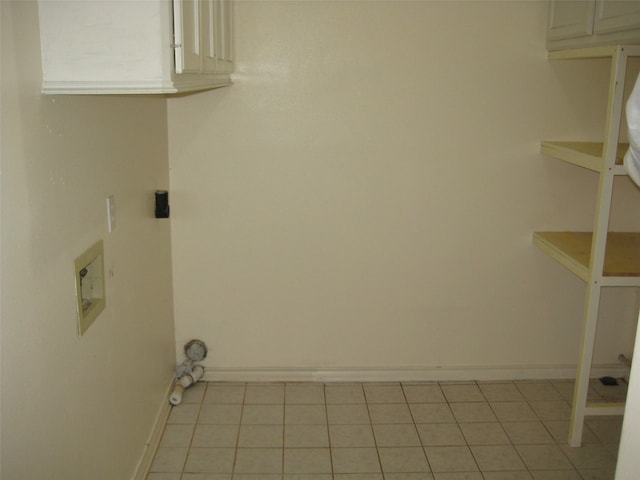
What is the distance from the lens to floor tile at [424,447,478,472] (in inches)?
93.8

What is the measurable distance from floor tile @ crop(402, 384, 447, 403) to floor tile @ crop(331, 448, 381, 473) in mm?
467

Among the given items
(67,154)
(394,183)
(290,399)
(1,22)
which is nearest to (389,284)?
(394,183)

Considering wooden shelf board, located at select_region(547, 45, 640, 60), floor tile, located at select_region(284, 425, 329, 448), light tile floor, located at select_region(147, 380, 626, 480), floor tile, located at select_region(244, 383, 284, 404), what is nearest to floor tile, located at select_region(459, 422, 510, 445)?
light tile floor, located at select_region(147, 380, 626, 480)

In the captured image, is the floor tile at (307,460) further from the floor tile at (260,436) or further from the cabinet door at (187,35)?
the cabinet door at (187,35)

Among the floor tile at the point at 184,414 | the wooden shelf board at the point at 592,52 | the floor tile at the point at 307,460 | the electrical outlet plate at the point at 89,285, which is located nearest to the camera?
the electrical outlet plate at the point at 89,285

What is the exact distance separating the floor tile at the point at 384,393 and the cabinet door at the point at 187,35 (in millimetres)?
1799

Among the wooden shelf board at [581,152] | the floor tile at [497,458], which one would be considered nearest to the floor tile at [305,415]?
the floor tile at [497,458]

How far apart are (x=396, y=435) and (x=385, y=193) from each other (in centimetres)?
109

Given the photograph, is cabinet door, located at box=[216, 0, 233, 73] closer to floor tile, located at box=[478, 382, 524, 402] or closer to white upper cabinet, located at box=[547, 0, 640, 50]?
white upper cabinet, located at box=[547, 0, 640, 50]

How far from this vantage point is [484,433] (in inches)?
103

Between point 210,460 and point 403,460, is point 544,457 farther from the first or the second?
point 210,460

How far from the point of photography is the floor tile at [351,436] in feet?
8.27

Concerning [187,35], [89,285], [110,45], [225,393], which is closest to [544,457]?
[225,393]

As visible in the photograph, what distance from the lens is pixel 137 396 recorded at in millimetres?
2244
